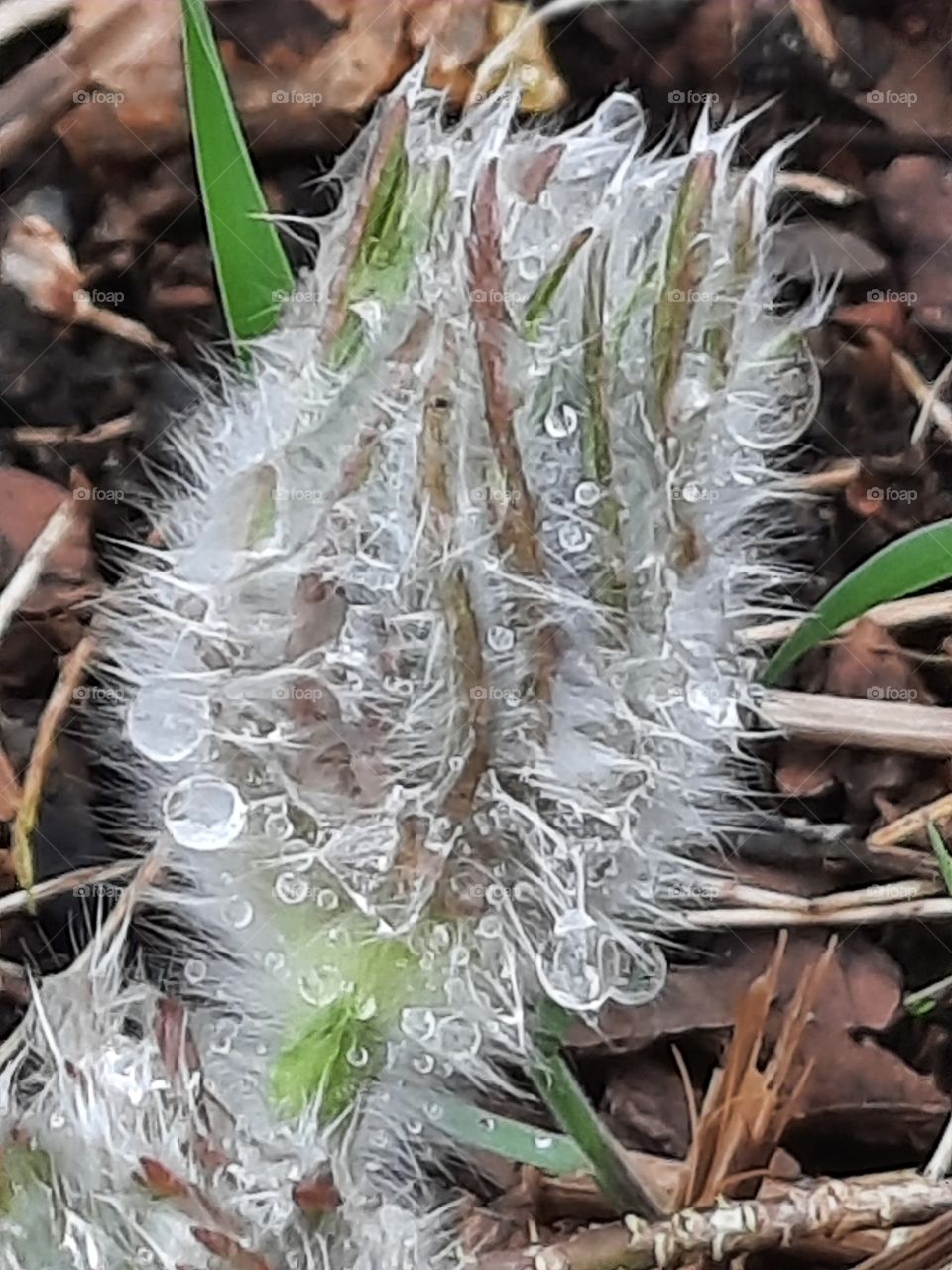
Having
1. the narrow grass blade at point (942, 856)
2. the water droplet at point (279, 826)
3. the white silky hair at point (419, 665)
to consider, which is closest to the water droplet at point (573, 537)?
the white silky hair at point (419, 665)

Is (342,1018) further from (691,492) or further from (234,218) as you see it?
(234,218)

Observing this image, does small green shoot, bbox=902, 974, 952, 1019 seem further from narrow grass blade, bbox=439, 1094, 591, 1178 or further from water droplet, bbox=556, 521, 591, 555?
water droplet, bbox=556, 521, 591, 555

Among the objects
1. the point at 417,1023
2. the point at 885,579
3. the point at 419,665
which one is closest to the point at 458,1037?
the point at 417,1023

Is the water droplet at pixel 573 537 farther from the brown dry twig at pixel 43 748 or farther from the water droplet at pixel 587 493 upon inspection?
the brown dry twig at pixel 43 748

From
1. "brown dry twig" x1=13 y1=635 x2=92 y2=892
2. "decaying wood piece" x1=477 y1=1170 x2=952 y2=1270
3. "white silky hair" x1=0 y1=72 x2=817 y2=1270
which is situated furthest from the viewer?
"brown dry twig" x1=13 y1=635 x2=92 y2=892

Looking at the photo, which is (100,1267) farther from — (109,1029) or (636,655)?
(636,655)

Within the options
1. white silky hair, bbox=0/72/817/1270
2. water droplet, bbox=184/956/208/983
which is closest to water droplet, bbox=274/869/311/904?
white silky hair, bbox=0/72/817/1270

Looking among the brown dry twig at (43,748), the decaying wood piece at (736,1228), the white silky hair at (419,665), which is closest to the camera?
the white silky hair at (419,665)

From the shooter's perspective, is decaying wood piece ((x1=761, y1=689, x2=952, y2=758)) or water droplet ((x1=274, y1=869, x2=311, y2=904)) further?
decaying wood piece ((x1=761, y1=689, x2=952, y2=758))
